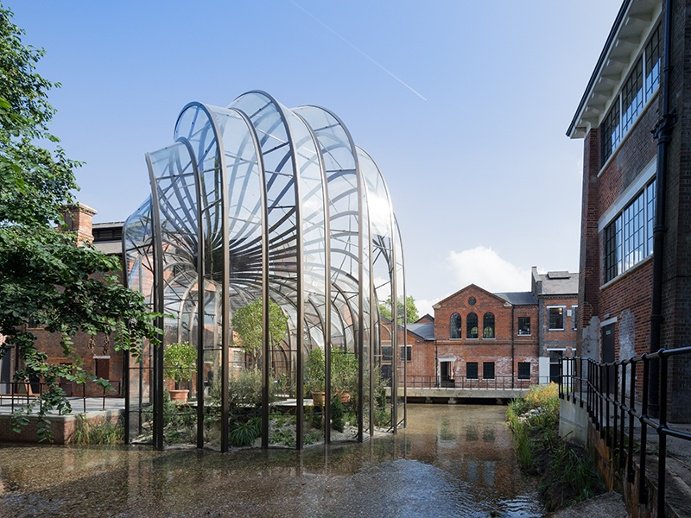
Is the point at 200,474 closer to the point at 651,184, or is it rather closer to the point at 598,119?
the point at 651,184

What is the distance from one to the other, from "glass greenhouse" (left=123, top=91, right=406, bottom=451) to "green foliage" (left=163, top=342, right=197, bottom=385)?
0.04m

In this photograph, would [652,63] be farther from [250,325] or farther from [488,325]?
[488,325]

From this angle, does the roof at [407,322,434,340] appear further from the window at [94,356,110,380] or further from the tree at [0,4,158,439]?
the tree at [0,4,158,439]

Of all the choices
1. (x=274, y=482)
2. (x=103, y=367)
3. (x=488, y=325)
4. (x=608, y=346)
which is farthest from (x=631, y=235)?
(x=488, y=325)

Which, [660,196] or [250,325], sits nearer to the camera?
[660,196]

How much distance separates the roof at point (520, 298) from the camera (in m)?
38.6

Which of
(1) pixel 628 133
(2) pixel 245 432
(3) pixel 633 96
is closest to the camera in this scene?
(1) pixel 628 133

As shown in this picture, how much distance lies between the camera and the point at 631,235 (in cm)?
1330

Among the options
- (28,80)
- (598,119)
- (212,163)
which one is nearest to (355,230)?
(212,163)

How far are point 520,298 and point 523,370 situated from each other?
4690mm

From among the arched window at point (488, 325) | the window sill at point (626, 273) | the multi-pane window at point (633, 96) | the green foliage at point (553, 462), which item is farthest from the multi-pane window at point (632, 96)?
the arched window at point (488, 325)

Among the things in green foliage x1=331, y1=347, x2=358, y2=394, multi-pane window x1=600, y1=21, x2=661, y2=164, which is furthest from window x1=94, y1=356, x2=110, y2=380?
multi-pane window x1=600, y1=21, x2=661, y2=164

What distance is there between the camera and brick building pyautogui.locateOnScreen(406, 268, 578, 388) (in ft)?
122

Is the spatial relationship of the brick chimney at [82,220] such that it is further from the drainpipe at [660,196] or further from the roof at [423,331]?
the drainpipe at [660,196]
